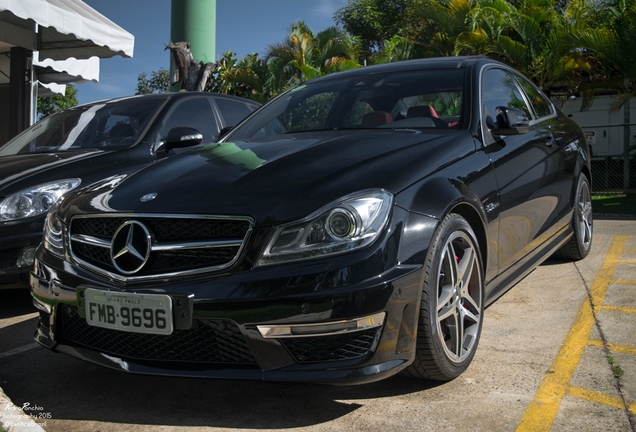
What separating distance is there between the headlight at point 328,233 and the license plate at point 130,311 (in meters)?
0.41

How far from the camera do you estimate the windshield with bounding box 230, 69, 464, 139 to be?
3656mm

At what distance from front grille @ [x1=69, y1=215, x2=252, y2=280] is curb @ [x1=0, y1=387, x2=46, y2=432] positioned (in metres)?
0.62

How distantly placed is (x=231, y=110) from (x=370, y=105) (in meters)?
2.73

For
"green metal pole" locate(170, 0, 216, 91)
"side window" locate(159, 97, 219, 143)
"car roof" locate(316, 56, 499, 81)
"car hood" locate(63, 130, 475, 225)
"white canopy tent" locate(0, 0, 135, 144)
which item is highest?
"green metal pole" locate(170, 0, 216, 91)

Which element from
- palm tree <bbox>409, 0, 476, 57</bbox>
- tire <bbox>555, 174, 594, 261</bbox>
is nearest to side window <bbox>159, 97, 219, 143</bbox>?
tire <bbox>555, 174, 594, 261</bbox>

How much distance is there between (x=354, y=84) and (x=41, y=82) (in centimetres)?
1198

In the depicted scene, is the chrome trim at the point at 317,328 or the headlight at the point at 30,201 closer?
the chrome trim at the point at 317,328

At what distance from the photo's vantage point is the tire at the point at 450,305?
2.65 metres

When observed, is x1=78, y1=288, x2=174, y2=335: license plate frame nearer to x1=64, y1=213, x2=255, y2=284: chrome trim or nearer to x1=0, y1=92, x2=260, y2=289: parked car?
x1=64, y1=213, x2=255, y2=284: chrome trim

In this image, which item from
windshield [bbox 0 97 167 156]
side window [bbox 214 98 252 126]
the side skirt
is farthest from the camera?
side window [bbox 214 98 252 126]

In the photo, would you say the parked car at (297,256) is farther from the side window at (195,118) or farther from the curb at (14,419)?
the side window at (195,118)

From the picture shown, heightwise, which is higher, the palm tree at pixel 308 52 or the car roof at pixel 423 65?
the palm tree at pixel 308 52

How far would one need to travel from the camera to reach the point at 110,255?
8.86ft

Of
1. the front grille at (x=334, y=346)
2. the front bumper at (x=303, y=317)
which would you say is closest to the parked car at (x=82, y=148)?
the front bumper at (x=303, y=317)
